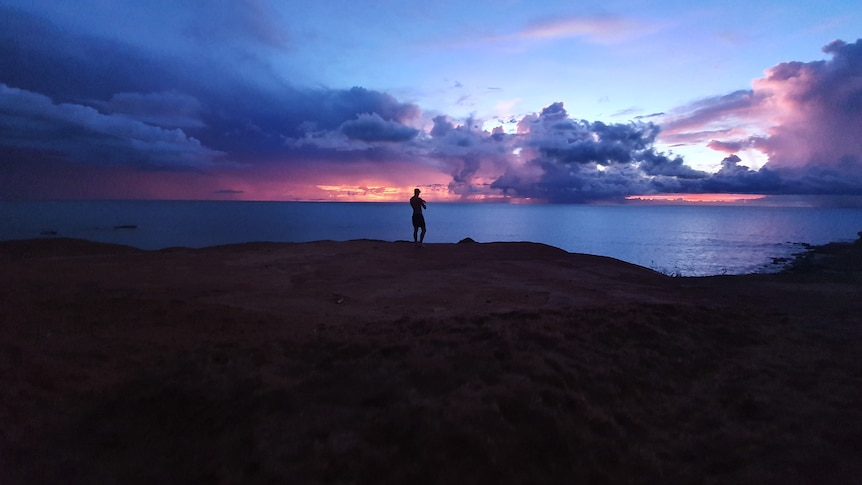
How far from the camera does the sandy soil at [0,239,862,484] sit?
3.99m

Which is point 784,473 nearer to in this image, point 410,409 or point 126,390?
point 410,409

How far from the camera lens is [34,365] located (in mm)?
5625

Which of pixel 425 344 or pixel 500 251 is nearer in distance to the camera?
pixel 425 344

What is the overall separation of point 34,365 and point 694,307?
10499 millimetres

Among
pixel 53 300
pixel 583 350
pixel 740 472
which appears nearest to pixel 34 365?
pixel 53 300

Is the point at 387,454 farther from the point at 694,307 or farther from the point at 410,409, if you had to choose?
the point at 694,307

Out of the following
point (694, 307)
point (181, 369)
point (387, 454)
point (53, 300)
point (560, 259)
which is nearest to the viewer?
point (387, 454)

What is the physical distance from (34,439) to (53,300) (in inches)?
200

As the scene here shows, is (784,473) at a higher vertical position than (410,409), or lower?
lower

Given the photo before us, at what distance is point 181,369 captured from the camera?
570 cm

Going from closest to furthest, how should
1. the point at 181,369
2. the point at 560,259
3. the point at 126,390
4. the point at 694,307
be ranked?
the point at 126,390
the point at 181,369
the point at 694,307
the point at 560,259

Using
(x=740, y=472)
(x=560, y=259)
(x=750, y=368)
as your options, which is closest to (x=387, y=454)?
(x=740, y=472)

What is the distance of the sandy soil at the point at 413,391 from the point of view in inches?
157

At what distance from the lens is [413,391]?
481 centimetres
